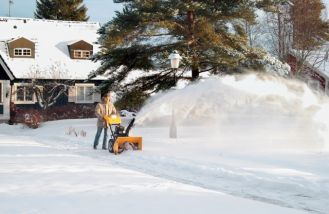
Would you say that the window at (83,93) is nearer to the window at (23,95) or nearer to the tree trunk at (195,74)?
the window at (23,95)

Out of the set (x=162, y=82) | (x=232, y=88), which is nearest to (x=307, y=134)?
(x=232, y=88)

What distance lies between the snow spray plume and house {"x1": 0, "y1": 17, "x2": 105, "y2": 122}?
43.2 feet

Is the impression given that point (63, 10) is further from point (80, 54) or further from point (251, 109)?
point (251, 109)

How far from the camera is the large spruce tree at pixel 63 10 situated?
57.2 meters

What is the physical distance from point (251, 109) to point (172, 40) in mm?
5107

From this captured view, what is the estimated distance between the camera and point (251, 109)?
77.8 ft

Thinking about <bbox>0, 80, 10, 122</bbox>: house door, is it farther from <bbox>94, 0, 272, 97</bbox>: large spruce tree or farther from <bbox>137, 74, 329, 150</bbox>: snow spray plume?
<bbox>137, 74, 329, 150</bbox>: snow spray plume

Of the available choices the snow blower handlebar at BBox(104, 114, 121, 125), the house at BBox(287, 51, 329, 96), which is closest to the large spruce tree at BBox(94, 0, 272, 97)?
the snow blower handlebar at BBox(104, 114, 121, 125)

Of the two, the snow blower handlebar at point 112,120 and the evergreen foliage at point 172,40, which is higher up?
the evergreen foliage at point 172,40

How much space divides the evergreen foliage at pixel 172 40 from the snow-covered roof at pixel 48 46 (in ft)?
41.3

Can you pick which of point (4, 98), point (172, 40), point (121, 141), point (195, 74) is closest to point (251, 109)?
point (195, 74)

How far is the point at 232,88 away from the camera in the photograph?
724 inches

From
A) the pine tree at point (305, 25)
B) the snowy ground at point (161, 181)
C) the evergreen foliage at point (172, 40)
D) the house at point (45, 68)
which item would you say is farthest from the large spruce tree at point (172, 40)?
the pine tree at point (305, 25)

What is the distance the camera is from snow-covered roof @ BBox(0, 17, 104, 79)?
38.3 m
